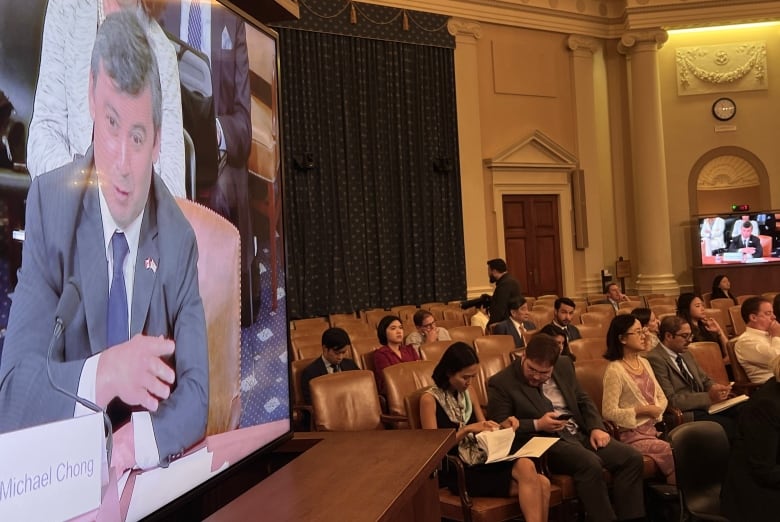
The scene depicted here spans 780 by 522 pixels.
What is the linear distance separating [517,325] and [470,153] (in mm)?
6596

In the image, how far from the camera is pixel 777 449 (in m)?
3.49

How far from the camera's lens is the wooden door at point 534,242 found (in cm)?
1400

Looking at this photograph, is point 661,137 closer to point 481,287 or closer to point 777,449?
point 481,287

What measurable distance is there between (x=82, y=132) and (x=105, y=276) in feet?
0.97

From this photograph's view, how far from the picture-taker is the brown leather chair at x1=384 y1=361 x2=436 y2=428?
487 cm

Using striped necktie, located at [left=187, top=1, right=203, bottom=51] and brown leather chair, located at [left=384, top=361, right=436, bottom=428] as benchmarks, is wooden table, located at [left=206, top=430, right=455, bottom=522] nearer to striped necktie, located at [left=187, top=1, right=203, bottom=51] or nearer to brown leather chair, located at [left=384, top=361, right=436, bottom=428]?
striped necktie, located at [left=187, top=1, right=203, bottom=51]

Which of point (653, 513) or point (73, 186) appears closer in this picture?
point (73, 186)

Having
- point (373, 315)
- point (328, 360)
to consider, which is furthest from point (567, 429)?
point (373, 315)

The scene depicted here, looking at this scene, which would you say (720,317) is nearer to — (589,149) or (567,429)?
(567,429)

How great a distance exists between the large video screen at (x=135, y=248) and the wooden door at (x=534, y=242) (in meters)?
11.6

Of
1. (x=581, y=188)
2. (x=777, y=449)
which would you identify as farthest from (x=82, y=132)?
(x=581, y=188)

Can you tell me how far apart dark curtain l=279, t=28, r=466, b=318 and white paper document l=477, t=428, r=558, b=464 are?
7.83 m

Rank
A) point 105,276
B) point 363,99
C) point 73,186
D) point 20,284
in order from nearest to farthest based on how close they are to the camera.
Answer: point 20,284 → point 73,186 → point 105,276 → point 363,99

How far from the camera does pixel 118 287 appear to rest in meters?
1.68
